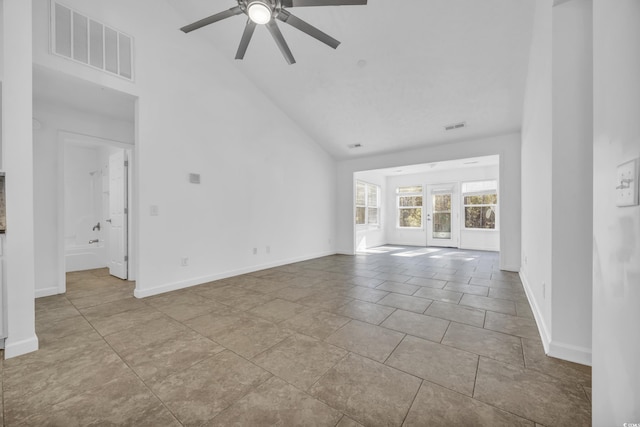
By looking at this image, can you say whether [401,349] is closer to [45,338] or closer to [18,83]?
[45,338]

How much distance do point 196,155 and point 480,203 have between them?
767 cm

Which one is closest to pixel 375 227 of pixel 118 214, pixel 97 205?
pixel 118 214

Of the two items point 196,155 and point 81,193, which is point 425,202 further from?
point 81,193

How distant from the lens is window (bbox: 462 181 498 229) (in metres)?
7.35

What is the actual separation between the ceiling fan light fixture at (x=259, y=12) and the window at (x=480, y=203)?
7.44 m

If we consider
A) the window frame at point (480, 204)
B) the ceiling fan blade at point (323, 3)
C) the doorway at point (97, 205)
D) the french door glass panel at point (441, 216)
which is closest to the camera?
the ceiling fan blade at point (323, 3)

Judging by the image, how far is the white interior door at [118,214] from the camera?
4309mm

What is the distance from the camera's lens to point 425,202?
8461 mm

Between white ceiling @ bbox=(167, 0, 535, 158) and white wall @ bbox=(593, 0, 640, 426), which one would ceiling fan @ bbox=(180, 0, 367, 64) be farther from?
white wall @ bbox=(593, 0, 640, 426)

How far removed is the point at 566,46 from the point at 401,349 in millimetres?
2386

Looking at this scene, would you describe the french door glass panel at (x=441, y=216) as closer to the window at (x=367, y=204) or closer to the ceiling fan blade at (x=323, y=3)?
the window at (x=367, y=204)

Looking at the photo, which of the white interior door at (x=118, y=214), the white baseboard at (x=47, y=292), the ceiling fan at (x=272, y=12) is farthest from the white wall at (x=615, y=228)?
the white interior door at (x=118, y=214)

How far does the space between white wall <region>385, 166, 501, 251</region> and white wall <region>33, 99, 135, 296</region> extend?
27.2 feet

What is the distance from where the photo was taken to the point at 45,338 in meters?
2.15
